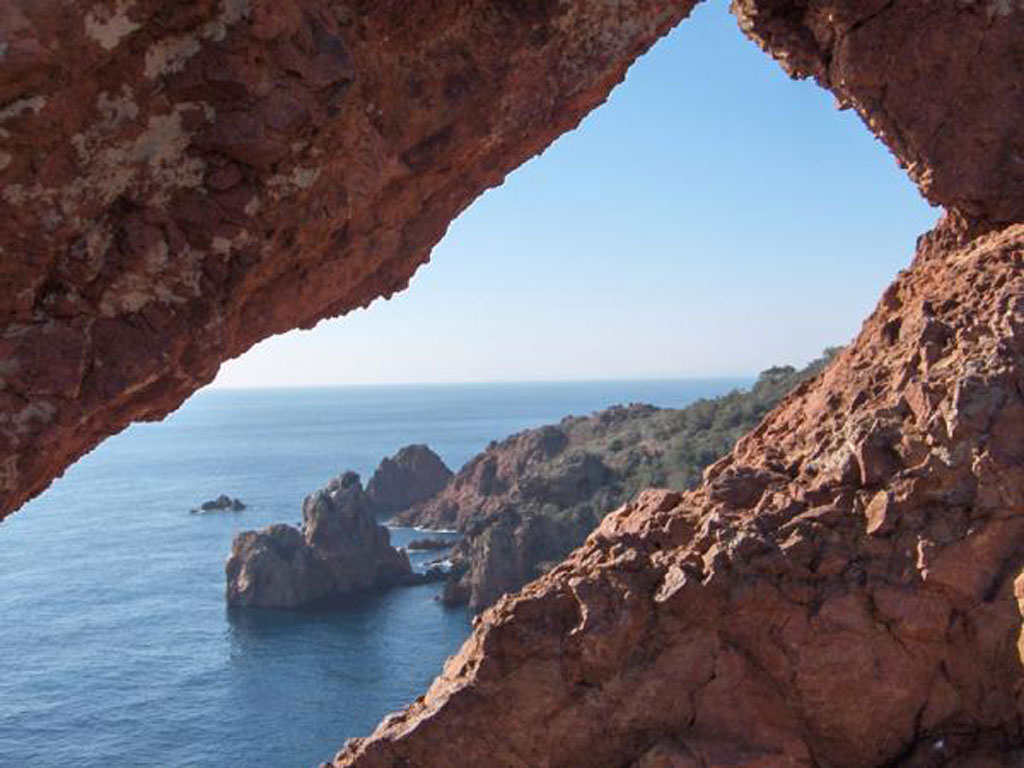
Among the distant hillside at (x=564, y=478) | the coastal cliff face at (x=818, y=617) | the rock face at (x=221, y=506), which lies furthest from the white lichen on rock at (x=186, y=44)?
the rock face at (x=221, y=506)

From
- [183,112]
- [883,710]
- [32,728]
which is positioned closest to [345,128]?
[183,112]

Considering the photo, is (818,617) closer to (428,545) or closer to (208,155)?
(208,155)

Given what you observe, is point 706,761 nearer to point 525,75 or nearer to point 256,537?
point 525,75

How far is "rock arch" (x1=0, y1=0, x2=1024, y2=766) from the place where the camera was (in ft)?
19.0

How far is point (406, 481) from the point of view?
4072 inches

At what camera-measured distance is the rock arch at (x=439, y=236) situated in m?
5.80

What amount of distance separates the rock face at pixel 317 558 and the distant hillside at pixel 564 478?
5853 millimetres

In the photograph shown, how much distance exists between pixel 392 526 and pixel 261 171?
297 ft

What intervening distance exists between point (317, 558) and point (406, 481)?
3634cm

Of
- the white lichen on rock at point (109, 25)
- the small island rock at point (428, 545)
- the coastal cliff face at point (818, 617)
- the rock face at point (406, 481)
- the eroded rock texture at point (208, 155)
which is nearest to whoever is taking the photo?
the white lichen on rock at point (109, 25)

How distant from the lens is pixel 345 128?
262 inches

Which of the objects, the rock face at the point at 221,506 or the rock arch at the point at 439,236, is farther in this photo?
the rock face at the point at 221,506

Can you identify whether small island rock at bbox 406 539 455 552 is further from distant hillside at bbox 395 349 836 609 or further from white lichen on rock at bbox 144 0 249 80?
white lichen on rock at bbox 144 0 249 80

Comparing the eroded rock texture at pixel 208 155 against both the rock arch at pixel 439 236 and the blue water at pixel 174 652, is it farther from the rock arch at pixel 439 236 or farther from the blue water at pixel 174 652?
the blue water at pixel 174 652
